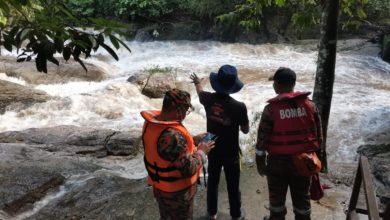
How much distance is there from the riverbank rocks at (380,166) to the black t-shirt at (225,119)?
219 cm

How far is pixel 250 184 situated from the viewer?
5.62 metres

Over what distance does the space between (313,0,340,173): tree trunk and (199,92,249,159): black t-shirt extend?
167 centimetres

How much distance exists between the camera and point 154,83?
1153 cm

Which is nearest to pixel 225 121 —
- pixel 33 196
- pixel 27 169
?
pixel 33 196

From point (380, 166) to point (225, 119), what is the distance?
3078mm

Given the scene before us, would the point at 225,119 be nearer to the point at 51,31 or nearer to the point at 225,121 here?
the point at 225,121

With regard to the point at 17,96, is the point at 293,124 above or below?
above

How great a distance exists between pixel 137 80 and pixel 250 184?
6704 mm

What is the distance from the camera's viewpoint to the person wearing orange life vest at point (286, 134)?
3.54 metres

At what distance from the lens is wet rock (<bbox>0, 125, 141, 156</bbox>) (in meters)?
7.29

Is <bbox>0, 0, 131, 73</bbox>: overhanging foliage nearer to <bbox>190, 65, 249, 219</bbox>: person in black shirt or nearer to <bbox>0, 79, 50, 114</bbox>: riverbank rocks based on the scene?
<bbox>190, 65, 249, 219</bbox>: person in black shirt

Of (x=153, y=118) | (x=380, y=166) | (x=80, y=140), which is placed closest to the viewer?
(x=153, y=118)

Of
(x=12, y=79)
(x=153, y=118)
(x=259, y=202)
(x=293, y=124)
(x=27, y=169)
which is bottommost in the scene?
(x=259, y=202)

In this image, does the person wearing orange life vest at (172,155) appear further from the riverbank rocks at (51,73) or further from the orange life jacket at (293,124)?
the riverbank rocks at (51,73)
